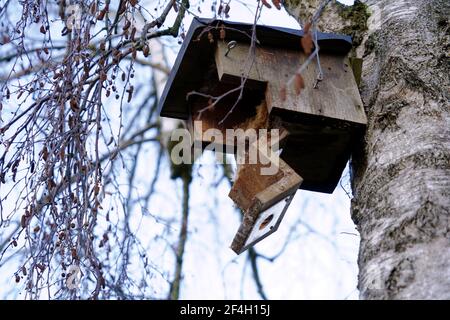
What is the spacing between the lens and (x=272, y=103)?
2.49 metres

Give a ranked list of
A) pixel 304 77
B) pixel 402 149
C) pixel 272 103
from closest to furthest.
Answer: pixel 402 149 < pixel 272 103 < pixel 304 77

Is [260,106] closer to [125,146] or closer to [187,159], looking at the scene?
[187,159]

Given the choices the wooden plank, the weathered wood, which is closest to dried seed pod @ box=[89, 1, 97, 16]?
the wooden plank

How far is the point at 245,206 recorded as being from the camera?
262 centimetres

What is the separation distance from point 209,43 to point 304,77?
32 cm

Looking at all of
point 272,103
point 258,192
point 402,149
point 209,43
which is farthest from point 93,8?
point 402,149

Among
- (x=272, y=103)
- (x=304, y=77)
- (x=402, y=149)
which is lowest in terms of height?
(x=402, y=149)

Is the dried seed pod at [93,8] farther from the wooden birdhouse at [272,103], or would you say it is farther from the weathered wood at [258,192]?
the weathered wood at [258,192]

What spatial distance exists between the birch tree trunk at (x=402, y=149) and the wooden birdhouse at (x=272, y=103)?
0.32 ft

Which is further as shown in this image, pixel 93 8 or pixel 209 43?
pixel 93 8

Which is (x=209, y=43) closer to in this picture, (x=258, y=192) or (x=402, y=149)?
(x=258, y=192)

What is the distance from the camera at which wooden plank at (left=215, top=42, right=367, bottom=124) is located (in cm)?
253
